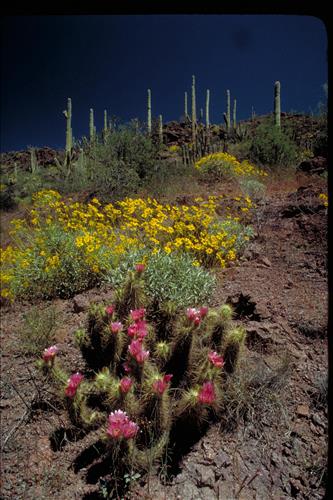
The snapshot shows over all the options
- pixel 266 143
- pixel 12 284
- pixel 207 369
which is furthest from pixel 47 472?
pixel 266 143

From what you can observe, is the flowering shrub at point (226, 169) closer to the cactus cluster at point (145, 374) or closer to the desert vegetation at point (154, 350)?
the desert vegetation at point (154, 350)

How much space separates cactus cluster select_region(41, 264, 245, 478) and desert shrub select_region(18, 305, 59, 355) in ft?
1.85

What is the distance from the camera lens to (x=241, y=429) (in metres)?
2.28

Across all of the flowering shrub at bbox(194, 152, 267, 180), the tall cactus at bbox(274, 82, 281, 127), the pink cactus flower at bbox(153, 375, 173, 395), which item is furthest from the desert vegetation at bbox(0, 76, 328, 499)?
the tall cactus at bbox(274, 82, 281, 127)

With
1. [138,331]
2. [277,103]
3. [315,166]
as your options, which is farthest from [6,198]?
[277,103]

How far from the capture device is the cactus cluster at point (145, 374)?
6.81 feet

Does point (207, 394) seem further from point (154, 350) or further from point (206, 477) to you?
point (154, 350)

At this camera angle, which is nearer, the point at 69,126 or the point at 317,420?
the point at 317,420

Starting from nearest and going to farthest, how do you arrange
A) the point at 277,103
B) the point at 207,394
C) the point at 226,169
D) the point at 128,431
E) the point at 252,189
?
the point at 128,431, the point at 207,394, the point at 252,189, the point at 226,169, the point at 277,103

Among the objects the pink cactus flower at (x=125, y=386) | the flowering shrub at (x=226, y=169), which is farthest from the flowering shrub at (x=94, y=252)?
the flowering shrub at (x=226, y=169)

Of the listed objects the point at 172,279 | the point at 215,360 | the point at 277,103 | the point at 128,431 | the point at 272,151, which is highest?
the point at 277,103

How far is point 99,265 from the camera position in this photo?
4496mm

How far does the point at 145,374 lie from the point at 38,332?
1488 millimetres

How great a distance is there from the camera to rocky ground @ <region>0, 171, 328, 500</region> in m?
1.94
